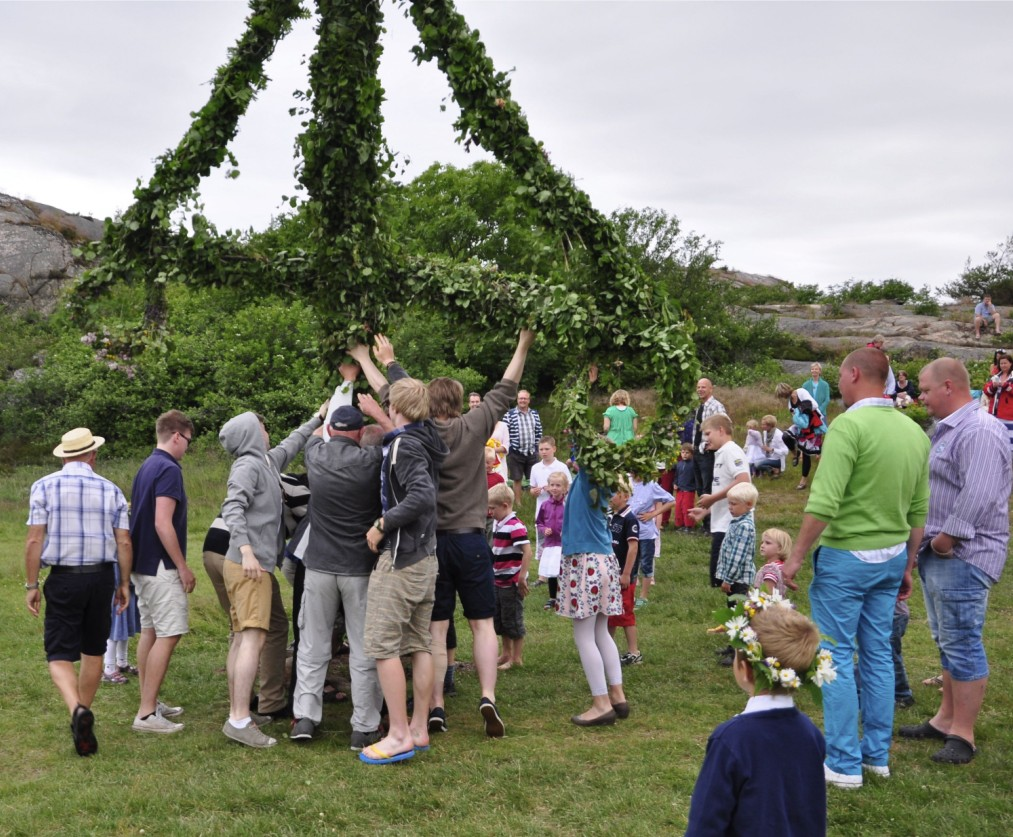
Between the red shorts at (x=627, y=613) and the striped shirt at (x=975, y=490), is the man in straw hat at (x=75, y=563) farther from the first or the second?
the striped shirt at (x=975, y=490)

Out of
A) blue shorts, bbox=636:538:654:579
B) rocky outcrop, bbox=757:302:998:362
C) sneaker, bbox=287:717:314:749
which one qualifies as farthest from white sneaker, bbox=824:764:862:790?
rocky outcrop, bbox=757:302:998:362

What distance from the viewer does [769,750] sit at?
310 cm

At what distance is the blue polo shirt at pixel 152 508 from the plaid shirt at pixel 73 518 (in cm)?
23

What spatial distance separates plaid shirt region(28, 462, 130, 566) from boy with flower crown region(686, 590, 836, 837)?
15.1ft

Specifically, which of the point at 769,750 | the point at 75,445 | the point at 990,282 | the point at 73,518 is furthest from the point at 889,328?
the point at 769,750

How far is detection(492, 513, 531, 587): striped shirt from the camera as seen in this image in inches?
319

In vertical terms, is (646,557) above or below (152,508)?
below

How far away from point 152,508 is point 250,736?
173 cm

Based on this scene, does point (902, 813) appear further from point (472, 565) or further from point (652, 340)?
point (652, 340)

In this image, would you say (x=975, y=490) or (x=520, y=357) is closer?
(x=975, y=490)

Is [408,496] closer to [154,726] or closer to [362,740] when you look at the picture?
[362,740]

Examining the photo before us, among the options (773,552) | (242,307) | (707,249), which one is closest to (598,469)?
(773,552)

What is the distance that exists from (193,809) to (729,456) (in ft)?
18.3

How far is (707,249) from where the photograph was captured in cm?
2770
